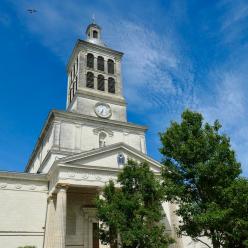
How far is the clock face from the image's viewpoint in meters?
36.6

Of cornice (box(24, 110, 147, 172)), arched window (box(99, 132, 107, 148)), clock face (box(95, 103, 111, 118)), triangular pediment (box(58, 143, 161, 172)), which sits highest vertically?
clock face (box(95, 103, 111, 118))

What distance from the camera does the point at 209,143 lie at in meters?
16.2

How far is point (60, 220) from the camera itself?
876 inches

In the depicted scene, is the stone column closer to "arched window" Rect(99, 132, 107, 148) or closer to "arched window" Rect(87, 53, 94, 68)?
"arched window" Rect(99, 132, 107, 148)

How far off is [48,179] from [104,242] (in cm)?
1047

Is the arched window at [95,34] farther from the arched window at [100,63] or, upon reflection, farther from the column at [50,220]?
the column at [50,220]

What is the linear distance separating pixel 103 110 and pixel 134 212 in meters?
20.5

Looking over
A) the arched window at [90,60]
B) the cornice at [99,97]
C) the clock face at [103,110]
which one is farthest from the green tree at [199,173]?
the arched window at [90,60]

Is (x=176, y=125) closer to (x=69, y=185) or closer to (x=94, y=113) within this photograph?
(x=69, y=185)

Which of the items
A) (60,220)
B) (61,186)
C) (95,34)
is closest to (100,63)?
(95,34)

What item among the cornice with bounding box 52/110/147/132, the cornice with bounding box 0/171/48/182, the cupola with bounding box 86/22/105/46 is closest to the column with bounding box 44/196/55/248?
the cornice with bounding box 0/171/48/182

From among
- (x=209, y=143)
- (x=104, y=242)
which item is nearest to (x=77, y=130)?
(x=104, y=242)

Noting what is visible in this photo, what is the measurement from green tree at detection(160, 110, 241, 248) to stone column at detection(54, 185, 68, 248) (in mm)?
9454

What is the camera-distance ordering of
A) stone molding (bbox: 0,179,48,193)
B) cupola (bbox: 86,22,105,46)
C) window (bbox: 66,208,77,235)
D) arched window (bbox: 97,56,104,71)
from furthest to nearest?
cupola (bbox: 86,22,105,46) → arched window (bbox: 97,56,104,71) → window (bbox: 66,208,77,235) → stone molding (bbox: 0,179,48,193)
